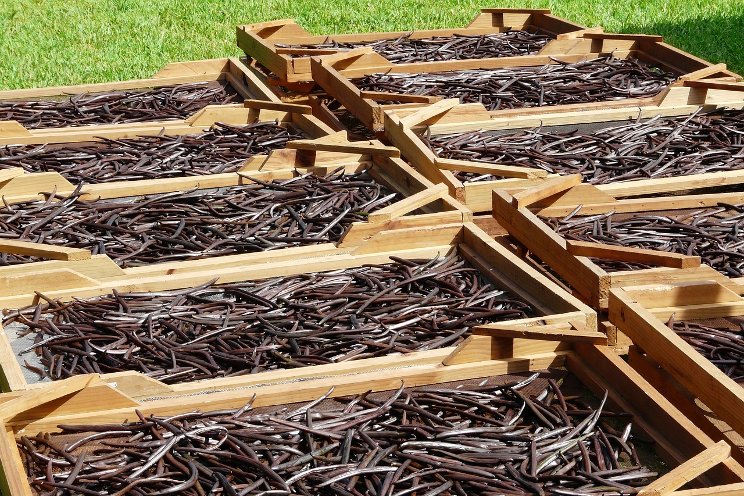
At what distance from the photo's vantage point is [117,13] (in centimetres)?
1355

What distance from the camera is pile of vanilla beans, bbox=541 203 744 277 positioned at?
5316 mm

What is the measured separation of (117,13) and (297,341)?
9.76 meters

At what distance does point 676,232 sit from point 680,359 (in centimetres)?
152

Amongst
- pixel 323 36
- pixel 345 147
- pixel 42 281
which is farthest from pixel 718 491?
pixel 323 36

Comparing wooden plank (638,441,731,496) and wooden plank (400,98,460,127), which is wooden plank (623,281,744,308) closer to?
wooden plank (638,441,731,496)

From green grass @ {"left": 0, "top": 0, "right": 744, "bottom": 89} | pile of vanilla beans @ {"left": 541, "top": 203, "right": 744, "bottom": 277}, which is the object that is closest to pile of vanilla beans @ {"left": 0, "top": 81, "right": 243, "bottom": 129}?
green grass @ {"left": 0, "top": 0, "right": 744, "bottom": 89}

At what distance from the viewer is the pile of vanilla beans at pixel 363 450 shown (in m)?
3.73

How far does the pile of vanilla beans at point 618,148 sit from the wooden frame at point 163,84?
66.9 inches

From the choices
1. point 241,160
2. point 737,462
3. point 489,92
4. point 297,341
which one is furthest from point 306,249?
point 489,92

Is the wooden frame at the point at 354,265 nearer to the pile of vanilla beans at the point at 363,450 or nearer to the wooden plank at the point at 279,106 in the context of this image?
the pile of vanilla beans at the point at 363,450

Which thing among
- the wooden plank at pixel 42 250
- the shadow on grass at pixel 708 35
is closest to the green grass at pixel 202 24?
the shadow on grass at pixel 708 35

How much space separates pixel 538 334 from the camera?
4.42 meters

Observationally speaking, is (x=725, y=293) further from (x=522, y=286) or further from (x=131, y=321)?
(x=131, y=321)

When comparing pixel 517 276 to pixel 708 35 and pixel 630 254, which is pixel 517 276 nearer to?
pixel 630 254
